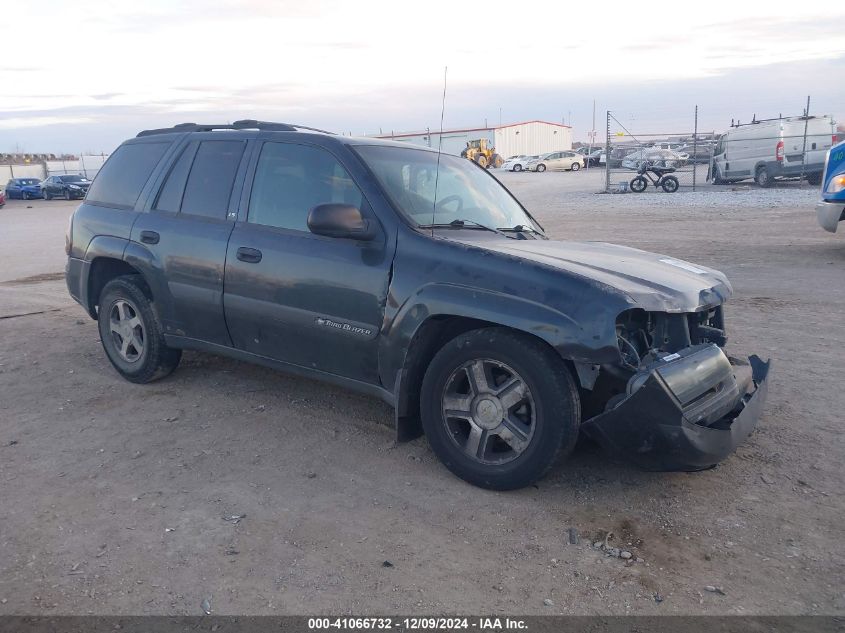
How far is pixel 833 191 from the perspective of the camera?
10617 millimetres

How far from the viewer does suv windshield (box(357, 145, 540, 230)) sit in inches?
176

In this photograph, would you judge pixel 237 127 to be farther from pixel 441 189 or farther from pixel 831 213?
pixel 831 213

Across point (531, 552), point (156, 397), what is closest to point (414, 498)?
point (531, 552)

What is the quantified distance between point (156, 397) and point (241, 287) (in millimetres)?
1317

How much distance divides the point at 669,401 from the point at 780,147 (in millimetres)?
24158

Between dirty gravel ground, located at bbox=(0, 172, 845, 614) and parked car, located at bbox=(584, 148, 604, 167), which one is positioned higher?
dirty gravel ground, located at bbox=(0, 172, 845, 614)

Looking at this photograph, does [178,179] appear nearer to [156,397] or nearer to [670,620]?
[156,397]

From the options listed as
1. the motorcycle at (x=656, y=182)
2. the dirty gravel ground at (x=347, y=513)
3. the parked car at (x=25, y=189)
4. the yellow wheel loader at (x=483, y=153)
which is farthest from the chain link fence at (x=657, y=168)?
the parked car at (x=25, y=189)

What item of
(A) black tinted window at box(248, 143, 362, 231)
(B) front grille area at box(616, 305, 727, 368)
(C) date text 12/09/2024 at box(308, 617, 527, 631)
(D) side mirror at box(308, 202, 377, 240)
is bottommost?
(C) date text 12/09/2024 at box(308, 617, 527, 631)

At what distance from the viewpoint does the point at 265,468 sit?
4277 millimetres

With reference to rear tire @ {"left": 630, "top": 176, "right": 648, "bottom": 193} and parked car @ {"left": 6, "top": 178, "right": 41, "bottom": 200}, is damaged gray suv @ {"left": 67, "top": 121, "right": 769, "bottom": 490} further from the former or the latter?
parked car @ {"left": 6, "top": 178, "right": 41, "bottom": 200}

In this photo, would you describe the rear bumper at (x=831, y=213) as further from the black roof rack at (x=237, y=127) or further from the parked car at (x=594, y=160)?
the parked car at (x=594, y=160)

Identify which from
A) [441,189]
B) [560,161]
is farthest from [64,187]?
[441,189]

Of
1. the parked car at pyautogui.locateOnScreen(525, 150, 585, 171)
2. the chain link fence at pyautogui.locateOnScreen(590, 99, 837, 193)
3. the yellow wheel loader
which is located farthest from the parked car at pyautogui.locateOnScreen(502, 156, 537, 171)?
the chain link fence at pyautogui.locateOnScreen(590, 99, 837, 193)
